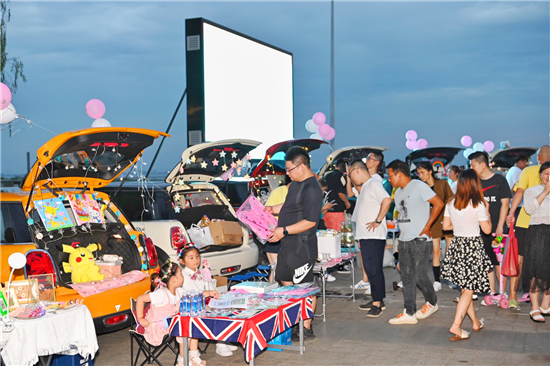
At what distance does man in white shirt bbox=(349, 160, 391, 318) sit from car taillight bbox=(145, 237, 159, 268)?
97.0 inches

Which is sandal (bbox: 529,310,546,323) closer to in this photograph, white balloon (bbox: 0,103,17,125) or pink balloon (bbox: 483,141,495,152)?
→ white balloon (bbox: 0,103,17,125)

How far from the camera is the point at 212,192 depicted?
827cm

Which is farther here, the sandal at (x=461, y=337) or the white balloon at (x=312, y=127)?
the white balloon at (x=312, y=127)

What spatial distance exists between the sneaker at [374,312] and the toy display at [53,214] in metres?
3.63

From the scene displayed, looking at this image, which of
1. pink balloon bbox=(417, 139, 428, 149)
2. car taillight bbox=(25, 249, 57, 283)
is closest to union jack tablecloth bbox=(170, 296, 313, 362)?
car taillight bbox=(25, 249, 57, 283)

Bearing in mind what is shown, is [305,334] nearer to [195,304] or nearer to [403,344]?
[403,344]

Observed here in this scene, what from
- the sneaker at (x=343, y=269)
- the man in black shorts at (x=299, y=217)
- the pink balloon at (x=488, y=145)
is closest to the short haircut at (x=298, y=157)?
the man in black shorts at (x=299, y=217)

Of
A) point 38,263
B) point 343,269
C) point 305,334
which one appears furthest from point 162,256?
point 343,269

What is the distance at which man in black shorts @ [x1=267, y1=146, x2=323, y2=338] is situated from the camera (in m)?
5.66

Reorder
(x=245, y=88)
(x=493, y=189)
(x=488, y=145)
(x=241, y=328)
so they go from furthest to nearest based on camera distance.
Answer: (x=488, y=145) → (x=245, y=88) → (x=493, y=189) → (x=241, y=328)

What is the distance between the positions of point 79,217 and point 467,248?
410 cm

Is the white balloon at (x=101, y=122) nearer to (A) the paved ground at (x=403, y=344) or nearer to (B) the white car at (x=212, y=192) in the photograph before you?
(B) the white car at (x=212, y=192)

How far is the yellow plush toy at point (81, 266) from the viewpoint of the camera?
5664 mm

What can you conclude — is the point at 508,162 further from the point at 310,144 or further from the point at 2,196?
the point at 2,196
